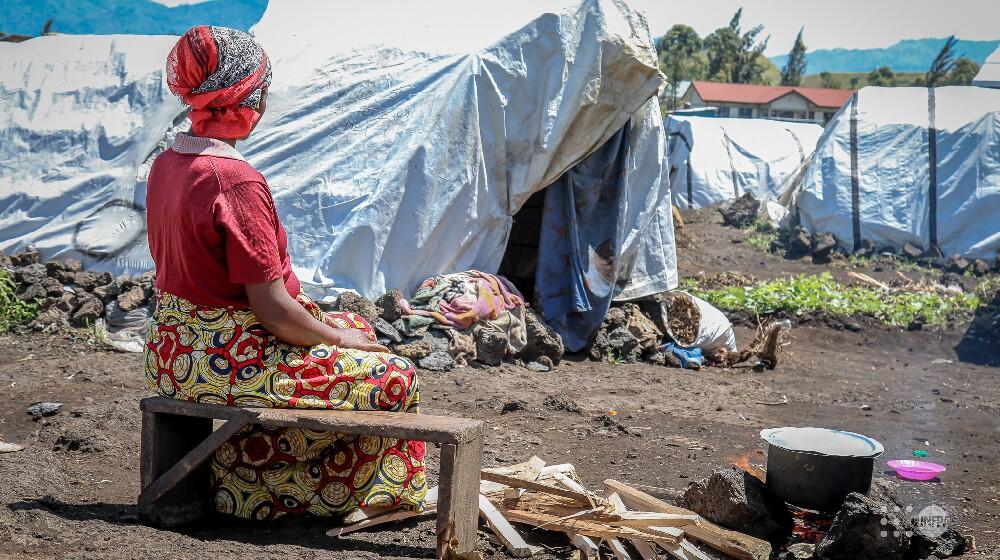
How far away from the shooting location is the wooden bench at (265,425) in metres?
2.71

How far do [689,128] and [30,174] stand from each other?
1513 centimetres

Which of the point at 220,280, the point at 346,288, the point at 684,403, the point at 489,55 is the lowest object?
the point at 684,403

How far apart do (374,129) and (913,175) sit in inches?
404

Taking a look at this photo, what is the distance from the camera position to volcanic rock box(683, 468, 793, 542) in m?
3.40

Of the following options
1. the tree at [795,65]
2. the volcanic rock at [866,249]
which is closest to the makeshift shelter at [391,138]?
the volcanic rock at [866,249]

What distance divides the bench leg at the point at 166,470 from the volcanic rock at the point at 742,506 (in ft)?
5.89

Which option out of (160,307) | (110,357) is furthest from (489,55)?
(160,307)

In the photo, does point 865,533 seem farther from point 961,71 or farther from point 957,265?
point 961,71

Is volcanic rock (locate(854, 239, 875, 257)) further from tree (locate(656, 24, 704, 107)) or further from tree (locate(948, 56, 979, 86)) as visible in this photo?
tree (locate(656, 24, 704, 107))

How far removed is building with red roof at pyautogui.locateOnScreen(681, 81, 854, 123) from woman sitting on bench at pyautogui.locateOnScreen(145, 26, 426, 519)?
45.9 m

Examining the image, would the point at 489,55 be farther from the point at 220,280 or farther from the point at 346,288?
the point at 220,280

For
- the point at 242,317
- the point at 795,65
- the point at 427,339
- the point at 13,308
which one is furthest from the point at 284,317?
the point at 795,65

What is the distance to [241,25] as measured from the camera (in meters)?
7.99

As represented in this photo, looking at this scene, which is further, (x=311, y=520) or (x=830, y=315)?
(x=830, y=315)
